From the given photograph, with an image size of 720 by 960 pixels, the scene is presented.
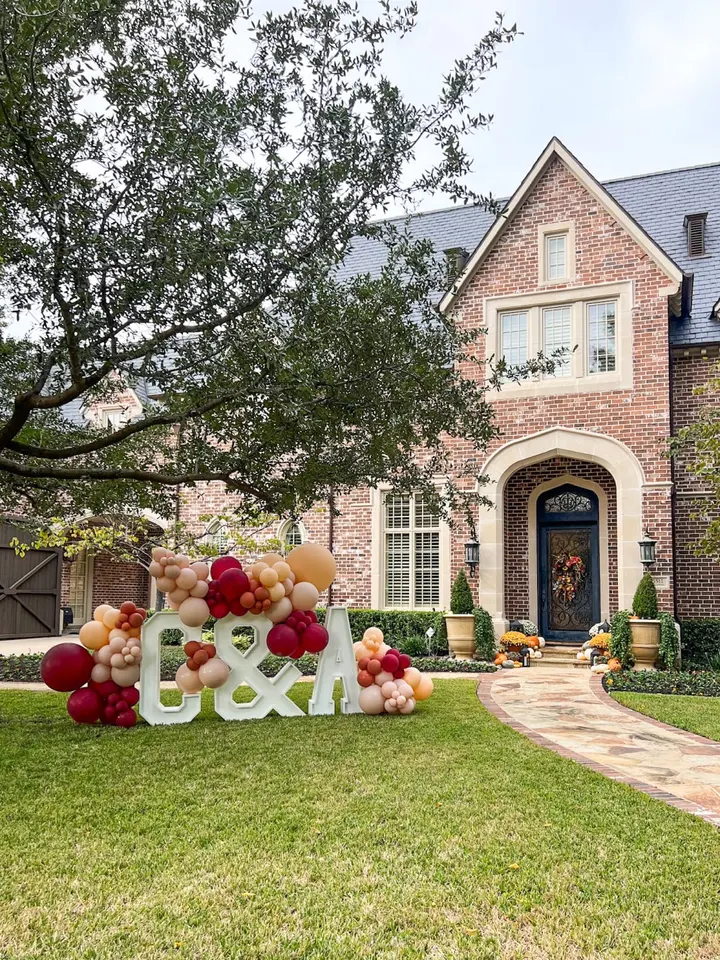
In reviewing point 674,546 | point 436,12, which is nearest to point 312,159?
point 436,12

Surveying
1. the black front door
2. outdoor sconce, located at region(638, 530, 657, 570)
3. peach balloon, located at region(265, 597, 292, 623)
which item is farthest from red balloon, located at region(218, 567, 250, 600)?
the black front door

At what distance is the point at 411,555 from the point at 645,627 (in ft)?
17.3

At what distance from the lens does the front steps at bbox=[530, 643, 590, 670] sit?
14.6m

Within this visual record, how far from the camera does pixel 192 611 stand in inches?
315

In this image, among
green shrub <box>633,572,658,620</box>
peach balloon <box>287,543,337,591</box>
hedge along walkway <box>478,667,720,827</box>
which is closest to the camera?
hedge along walkway <box>478,667,720,827</box>

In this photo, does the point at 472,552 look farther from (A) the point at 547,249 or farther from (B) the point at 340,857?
(B) the point at 340,857

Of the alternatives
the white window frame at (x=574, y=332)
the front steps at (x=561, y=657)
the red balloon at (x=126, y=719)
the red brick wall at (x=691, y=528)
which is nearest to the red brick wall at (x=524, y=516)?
the front steps at (x=561, y=657)

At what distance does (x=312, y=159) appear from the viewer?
23.6 feet

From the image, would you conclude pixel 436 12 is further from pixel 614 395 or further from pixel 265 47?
pixel 614 395

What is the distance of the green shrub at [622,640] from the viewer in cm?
1381

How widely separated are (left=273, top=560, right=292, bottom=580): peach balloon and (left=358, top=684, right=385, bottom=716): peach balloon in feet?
5.38

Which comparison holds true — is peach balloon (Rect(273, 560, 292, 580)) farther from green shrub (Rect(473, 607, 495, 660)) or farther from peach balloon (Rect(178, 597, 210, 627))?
green shrub (Rect(473, 607, 495, 660))

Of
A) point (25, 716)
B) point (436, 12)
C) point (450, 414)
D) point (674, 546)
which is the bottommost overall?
point (25, 716)

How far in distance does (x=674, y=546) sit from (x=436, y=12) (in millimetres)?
11072
